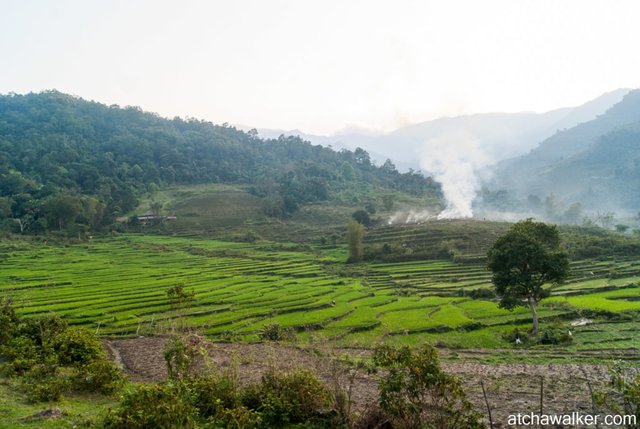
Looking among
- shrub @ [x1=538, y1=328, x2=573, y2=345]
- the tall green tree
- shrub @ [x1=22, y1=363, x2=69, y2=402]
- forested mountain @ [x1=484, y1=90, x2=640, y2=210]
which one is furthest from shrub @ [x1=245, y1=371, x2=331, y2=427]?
forested mountain @ [x1=484, y1=90, x2=640, y2=210]

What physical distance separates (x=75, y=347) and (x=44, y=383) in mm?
4302

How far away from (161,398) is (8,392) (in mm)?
6981

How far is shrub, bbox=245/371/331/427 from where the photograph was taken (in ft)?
36.5

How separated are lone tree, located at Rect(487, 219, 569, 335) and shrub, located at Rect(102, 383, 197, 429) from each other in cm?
2113

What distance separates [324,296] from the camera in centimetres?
3741

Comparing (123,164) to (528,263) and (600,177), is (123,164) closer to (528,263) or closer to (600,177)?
(528,263)

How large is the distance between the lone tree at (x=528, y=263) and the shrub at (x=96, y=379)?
69.7 ft

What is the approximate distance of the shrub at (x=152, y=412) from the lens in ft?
30.9

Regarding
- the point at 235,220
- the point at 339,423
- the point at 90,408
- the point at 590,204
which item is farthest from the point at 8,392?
the point at 590,204

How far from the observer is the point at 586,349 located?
2059 cm

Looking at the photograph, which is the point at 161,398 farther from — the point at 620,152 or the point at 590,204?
the point at 620,152

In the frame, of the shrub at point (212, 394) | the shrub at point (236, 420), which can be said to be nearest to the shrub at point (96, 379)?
the shrub at point (212, 394)

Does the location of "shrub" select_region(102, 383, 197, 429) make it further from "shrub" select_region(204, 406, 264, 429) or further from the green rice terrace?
the green rice terrace

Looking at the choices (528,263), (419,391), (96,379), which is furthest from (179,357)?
(528,263)
